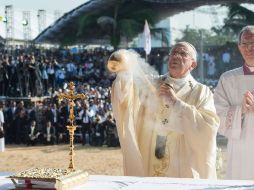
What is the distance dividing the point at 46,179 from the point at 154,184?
0.71 meters

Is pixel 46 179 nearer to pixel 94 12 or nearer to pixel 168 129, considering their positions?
pixel 168 129

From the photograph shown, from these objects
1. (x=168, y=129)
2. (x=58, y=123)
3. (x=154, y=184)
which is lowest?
(x=58, y=123)

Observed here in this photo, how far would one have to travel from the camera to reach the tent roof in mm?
31281

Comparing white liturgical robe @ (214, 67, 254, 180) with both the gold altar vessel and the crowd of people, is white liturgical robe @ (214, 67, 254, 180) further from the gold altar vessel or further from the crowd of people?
the crowd of people

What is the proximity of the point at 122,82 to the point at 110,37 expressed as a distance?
26283mm

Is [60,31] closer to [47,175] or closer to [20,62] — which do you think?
[20,62]

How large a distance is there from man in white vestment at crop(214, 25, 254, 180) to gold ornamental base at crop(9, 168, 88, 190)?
7.11 feet

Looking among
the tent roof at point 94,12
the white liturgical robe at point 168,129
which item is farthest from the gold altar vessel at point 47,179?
the tent roof at point 94,12

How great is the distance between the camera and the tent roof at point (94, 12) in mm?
31281

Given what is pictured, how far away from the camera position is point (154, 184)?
3512mm

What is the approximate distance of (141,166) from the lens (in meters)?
4.71

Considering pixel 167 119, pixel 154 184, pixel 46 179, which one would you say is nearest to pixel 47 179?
pixel 46 179

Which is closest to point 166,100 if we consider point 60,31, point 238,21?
point 238,21

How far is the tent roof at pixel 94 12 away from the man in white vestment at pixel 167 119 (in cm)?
2616
